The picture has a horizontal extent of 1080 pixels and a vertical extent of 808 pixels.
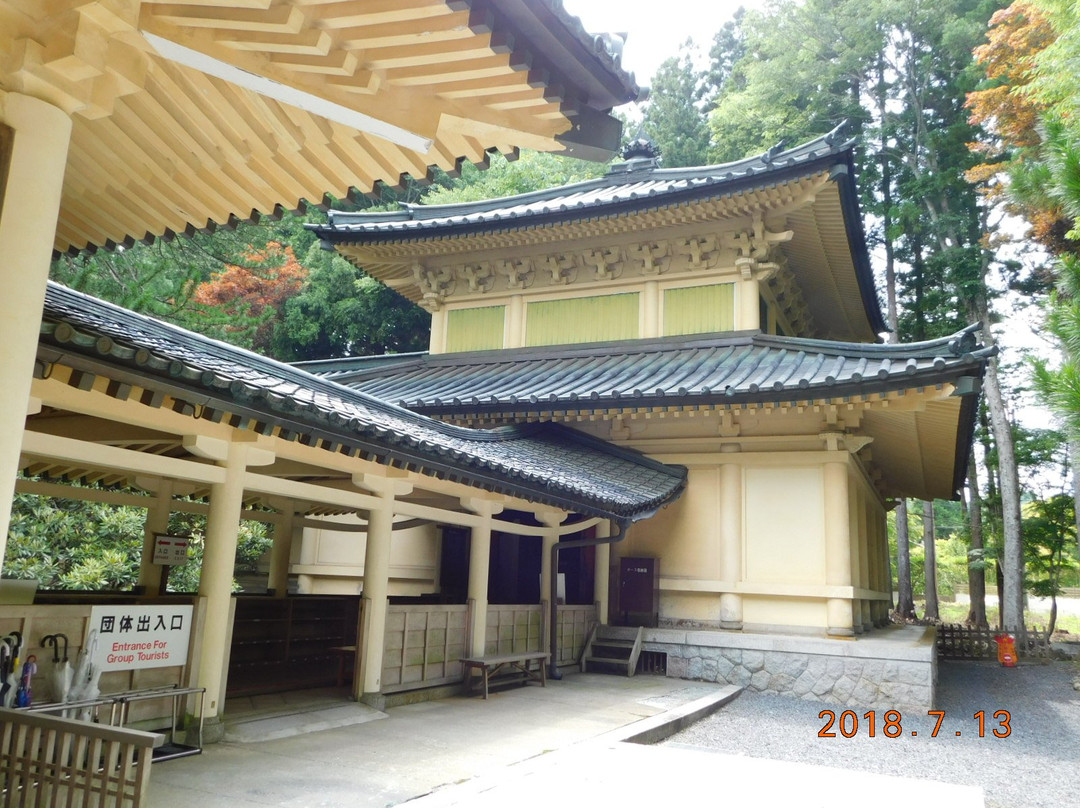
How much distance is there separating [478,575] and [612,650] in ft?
11.1

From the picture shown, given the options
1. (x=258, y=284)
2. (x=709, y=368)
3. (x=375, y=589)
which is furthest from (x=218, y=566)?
(x=258, y=284)

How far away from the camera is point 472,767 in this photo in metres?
5.54

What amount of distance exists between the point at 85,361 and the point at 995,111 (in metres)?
21.9

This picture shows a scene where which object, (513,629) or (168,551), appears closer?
(168,551)

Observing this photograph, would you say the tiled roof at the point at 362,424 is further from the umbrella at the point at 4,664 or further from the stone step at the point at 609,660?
the stone step at the point at 609,660

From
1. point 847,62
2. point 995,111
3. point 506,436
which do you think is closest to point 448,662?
point 506,436

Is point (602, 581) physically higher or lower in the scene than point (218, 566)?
lower

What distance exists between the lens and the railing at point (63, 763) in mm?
3480

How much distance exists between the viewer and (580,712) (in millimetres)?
7883

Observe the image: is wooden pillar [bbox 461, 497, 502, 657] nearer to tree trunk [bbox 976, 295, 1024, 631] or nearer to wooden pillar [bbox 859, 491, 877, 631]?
wooden pillar [bbox 859, 491, 877, 631]

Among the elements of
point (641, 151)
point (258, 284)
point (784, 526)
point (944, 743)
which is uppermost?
point (641, 151)

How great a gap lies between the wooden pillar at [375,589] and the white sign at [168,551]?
6.93 feet

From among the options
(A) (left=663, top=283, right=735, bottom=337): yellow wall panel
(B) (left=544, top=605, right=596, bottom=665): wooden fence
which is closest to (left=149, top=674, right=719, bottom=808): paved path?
(B) (left=544, top=605, right=596, bottom=665): wooden fence

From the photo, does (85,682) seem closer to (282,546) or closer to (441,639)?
(441,639)
